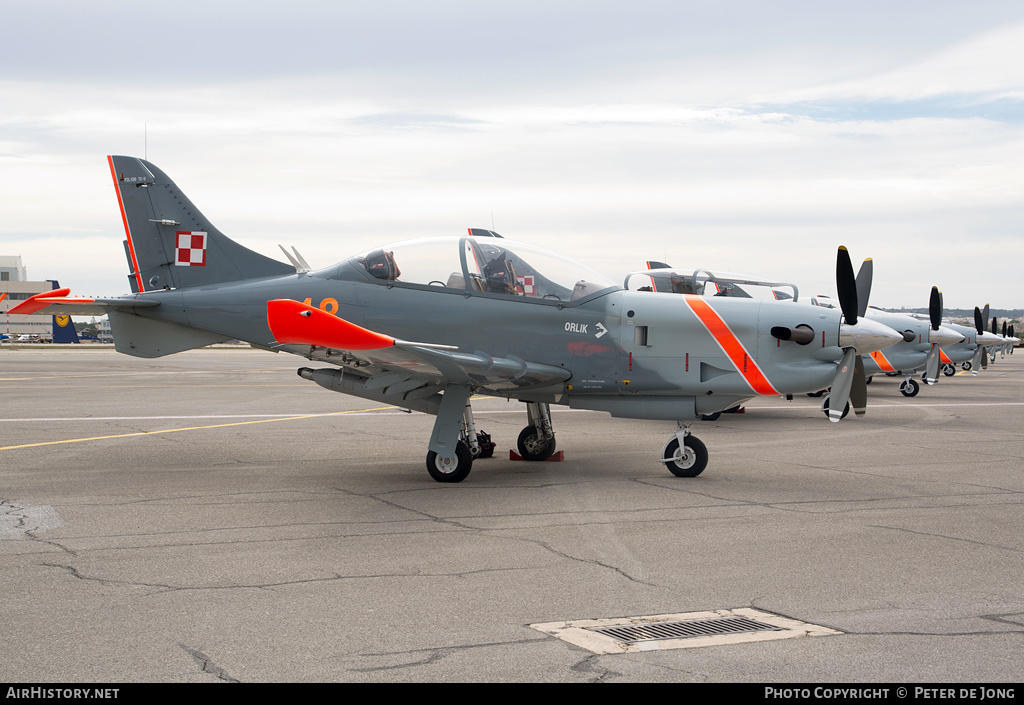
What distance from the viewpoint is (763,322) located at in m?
→ 9.80

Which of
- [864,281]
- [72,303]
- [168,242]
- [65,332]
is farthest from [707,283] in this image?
[65,332]

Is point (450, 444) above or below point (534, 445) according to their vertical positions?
above

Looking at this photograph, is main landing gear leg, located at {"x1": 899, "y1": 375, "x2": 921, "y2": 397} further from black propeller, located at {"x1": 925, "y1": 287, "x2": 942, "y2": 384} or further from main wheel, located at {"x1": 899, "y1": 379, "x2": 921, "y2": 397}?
black propeller, located at {"x1": 925, "y1": 287, "x2": 942, "y2": 384}

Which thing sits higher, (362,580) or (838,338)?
(838,338)

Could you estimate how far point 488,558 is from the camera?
6.49 m

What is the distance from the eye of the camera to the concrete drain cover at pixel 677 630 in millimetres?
4590

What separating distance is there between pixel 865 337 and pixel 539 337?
11.8ft

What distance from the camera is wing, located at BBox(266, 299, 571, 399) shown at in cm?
820

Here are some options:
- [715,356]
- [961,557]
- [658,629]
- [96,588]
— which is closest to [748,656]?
[658,629]

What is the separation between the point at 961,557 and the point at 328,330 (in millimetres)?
5666

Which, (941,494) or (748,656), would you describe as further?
(941,494)

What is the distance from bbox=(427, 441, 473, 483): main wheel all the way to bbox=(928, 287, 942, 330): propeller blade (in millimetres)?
19169

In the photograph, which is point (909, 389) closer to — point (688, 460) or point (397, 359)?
point (688, 460)

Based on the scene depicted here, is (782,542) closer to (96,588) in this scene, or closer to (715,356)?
(715,356)
